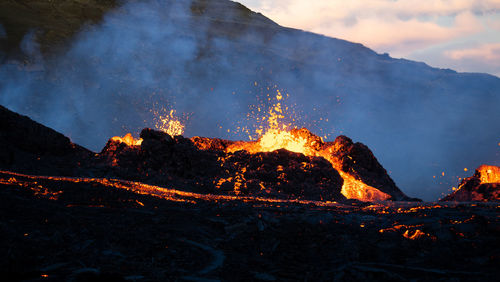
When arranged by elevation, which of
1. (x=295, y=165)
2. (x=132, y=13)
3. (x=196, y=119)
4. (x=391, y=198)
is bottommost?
(x=391, y=198)

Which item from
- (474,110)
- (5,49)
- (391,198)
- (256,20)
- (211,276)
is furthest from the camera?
(256,20)

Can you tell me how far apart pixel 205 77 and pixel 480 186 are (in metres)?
44.7

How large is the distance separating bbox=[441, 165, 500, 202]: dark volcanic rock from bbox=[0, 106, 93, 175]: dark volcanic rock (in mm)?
13346

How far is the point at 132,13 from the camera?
175 feet

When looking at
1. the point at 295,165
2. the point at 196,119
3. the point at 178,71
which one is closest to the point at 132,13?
the point at 178,71

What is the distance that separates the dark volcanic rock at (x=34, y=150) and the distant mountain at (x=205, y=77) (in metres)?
29.9

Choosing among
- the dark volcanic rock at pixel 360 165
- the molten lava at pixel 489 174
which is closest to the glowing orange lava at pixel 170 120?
the dark volcanic rock at pixel 360 165

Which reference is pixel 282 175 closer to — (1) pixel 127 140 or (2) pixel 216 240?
(1) pixel 127 140

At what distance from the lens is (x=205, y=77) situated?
54844mm

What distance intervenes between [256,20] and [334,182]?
54420 millimetres

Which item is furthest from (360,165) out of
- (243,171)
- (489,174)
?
(243,171)

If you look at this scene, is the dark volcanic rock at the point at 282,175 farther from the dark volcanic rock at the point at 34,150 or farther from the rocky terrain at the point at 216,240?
the dark volcanic rock at the point at 34,150

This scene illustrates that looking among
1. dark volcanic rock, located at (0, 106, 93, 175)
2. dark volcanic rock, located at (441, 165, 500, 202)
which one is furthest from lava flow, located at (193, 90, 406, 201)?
dark volcanic rock, located at (0, 106, 93, 175)

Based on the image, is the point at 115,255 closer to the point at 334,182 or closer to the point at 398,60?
the point at 334,182
